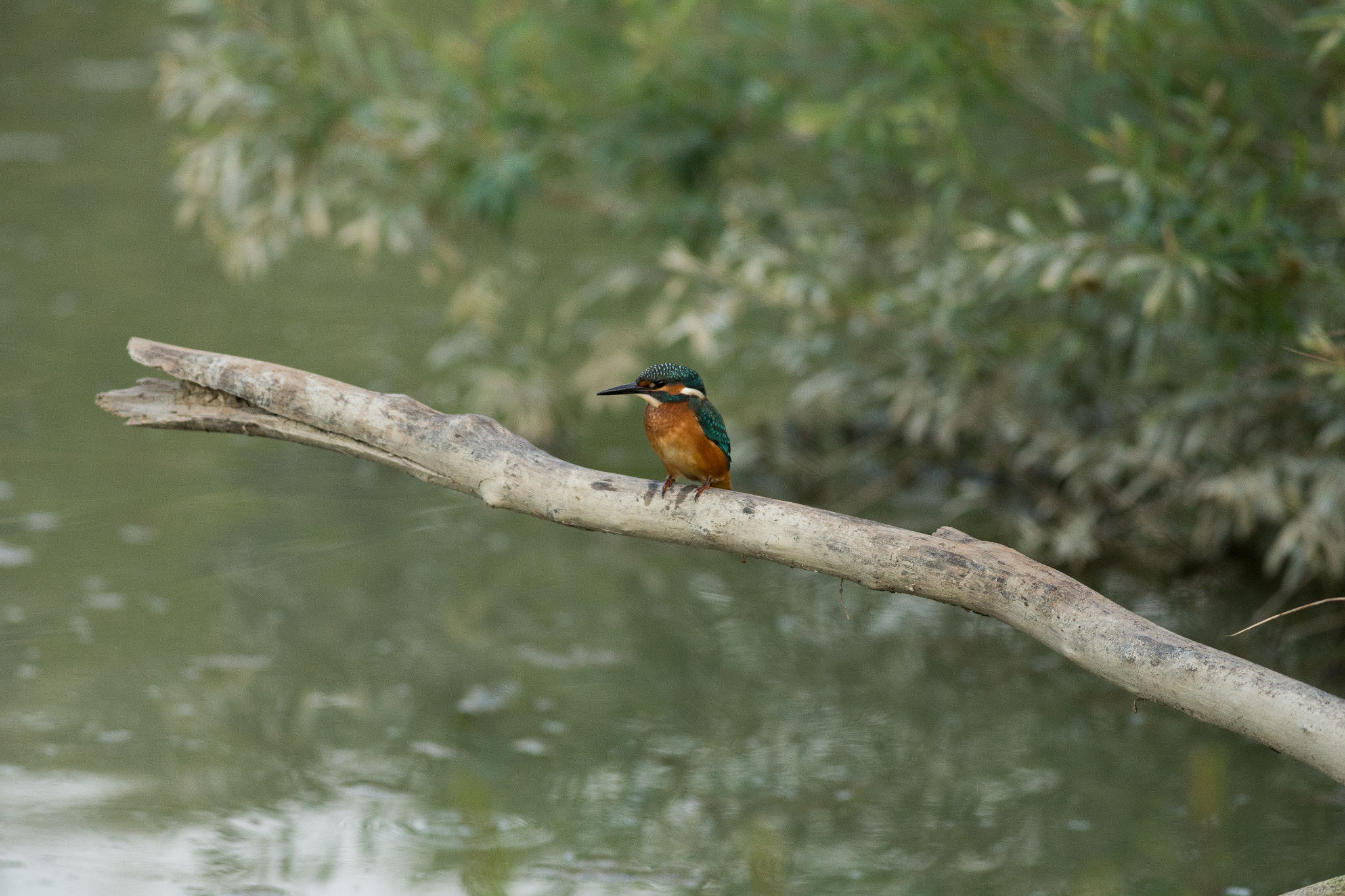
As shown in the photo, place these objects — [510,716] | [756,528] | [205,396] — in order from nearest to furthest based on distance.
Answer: [756,528] → [205,396] → [510,716]

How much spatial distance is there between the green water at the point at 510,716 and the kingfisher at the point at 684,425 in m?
1.04

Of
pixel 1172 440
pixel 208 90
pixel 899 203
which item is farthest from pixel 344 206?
pixel 1172 440

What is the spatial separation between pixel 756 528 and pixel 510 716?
175 centimetres

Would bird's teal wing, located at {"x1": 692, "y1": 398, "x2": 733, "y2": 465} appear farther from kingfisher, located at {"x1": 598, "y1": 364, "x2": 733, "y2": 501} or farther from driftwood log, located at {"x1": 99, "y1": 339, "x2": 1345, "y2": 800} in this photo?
driftwood log, located at {"x1": 99, "y1": 339, "x2": 1345, "y2": 800}

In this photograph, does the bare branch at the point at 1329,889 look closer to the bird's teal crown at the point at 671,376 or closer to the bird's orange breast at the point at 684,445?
the bird's orange breast at the point at 684,445

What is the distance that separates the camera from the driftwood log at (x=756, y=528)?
1.58 metres

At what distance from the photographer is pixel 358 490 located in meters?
4.83

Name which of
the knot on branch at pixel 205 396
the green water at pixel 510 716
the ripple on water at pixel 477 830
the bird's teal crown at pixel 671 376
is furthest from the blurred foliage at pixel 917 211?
the knot on branch at pixel 205 396

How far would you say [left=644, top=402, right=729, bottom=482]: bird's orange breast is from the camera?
208 cm

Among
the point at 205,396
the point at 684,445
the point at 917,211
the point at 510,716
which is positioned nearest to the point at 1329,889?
the point at 684,445

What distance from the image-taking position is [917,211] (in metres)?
4.13

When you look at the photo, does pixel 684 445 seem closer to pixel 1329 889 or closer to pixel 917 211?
pixel 1329 889

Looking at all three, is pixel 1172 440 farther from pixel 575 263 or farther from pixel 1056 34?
pixel 575 263

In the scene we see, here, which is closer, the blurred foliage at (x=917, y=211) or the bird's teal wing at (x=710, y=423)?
the bird's teal wing at (x=710, y=423)
